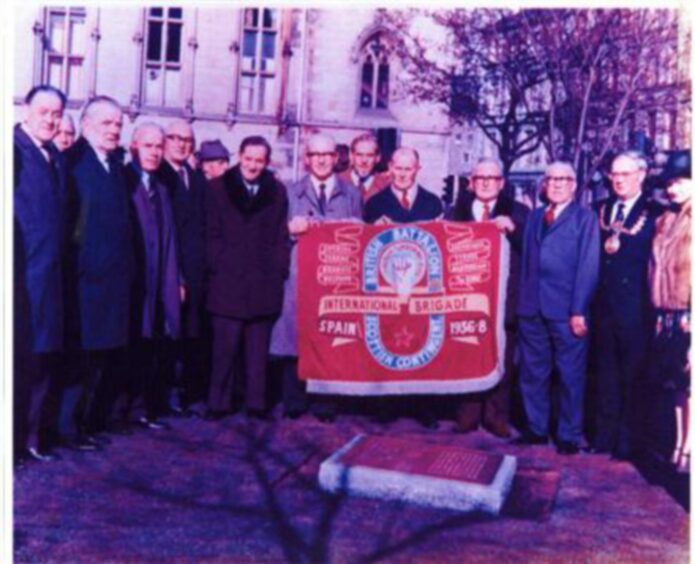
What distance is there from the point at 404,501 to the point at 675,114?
8.51 ft

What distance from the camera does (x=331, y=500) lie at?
13.9ft

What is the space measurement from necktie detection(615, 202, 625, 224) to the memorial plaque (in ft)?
4.66

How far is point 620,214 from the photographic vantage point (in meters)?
4.72

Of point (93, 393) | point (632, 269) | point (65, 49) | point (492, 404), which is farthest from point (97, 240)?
point (632, 269)

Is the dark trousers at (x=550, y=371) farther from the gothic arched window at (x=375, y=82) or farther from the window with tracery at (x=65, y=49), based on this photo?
the window with tracery at (x=65, y=49)


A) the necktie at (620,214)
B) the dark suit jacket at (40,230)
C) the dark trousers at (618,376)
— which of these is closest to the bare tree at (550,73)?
the necktie at (620,214)

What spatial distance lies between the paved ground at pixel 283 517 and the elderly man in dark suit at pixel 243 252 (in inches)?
29.2

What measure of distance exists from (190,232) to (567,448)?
2.53 metres

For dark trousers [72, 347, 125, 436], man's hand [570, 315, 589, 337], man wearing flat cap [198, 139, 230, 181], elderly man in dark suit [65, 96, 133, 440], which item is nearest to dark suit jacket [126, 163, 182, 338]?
elderly man in dark suit [65, 96, 133, 440]

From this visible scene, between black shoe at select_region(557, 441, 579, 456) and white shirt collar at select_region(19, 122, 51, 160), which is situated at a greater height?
white shirt collar at select_region(19, 122, 51, 160)

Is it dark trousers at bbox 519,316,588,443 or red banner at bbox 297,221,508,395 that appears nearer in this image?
dark trousers at bbox 519,316,588,443

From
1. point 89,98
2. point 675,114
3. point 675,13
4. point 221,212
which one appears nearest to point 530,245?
point 675,114

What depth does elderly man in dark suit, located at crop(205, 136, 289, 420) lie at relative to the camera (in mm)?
5109

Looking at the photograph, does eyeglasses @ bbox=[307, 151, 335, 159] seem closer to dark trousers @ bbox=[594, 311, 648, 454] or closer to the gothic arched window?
the gothic arched window
